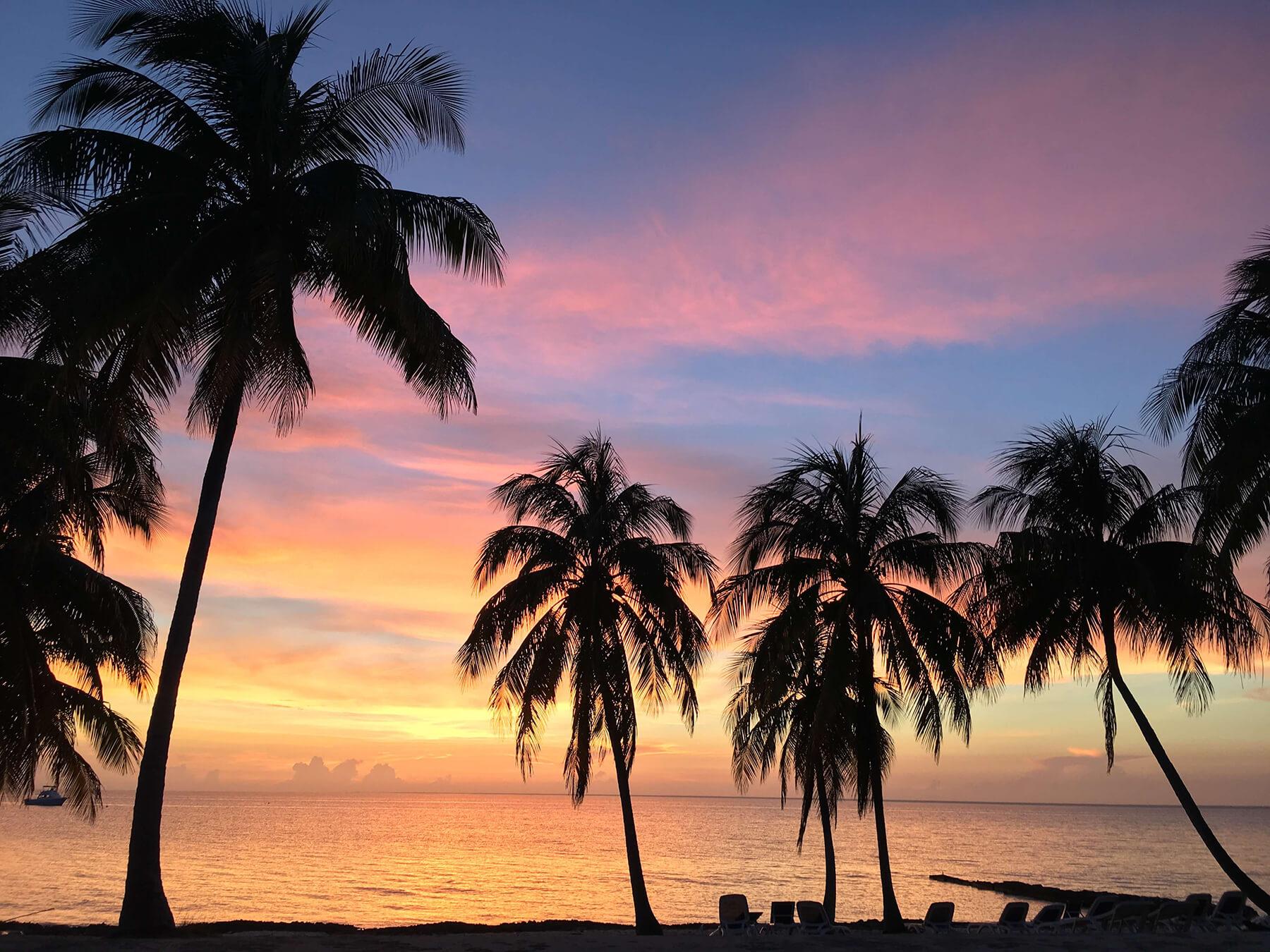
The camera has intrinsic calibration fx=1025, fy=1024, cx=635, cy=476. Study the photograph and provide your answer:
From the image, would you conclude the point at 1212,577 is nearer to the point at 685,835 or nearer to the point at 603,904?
the point at 603,904

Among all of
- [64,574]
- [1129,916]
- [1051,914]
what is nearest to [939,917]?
[1051,914]

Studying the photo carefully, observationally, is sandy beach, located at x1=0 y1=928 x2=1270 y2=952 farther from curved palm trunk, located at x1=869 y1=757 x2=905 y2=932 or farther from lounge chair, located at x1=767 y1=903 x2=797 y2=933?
lounge chair, located at x1=767 y1=903 x2=797 y2=933

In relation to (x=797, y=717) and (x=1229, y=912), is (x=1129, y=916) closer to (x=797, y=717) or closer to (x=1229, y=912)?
(x=1229, y=912)

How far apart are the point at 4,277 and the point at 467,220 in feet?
18.2

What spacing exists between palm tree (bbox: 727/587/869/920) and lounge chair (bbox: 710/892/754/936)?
2501 mm

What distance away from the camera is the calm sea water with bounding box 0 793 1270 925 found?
133 ft

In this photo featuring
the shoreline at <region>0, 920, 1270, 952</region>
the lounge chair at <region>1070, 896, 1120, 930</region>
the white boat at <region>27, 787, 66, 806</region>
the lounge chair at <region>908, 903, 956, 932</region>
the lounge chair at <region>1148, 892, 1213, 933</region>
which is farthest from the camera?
the white boat at <region>27, 787, 66, 806</region>

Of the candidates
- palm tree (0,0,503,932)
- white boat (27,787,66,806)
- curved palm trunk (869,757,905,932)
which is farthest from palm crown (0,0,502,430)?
white boat (27,787,66,806)

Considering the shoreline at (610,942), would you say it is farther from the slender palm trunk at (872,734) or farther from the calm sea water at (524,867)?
the calm sea water at (524,867)

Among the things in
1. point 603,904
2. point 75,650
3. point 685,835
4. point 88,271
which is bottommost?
point 685,835

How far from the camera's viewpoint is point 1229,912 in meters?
19.6

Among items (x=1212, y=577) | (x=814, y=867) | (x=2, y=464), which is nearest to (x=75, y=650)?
(x=2, y=464)

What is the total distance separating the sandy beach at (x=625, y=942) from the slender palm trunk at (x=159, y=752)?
0.39m

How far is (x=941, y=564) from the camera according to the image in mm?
19766
